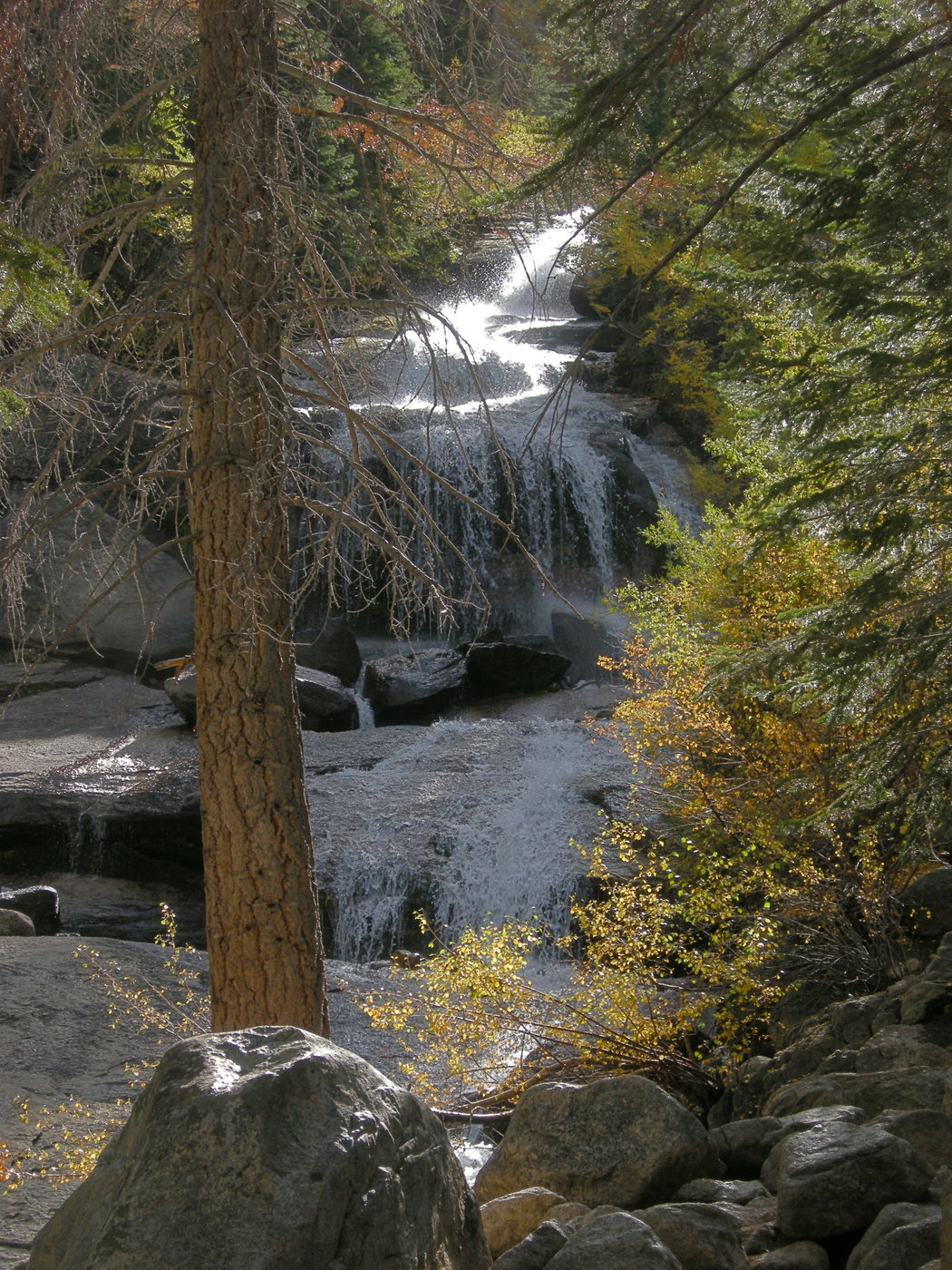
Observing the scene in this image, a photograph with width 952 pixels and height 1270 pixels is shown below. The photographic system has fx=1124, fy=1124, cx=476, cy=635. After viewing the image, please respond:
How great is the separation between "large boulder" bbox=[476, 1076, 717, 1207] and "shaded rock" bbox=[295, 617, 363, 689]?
10.8 metres

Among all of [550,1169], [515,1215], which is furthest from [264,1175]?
[550,1169]

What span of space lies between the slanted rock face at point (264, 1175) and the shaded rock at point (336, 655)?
1295 cm

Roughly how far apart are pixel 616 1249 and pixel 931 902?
4.03 m

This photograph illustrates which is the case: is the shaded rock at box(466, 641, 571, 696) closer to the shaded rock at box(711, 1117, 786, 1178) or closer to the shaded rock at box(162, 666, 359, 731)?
the shaded rock at box(162, 666, 359, 731)

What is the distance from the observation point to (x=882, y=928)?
6453mm

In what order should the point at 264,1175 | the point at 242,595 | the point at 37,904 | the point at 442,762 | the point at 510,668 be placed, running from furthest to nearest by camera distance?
the point at 510,668, the point at 442,762, the point at 37,904, the point at 242,595, the point at 264,1175

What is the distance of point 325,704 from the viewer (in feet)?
45.6

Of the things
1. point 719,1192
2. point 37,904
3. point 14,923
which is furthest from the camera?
point 37,904

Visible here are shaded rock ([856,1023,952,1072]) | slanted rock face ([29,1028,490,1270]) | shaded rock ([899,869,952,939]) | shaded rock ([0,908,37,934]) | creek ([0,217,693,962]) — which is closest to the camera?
slanted rock face ([29,1028,490,1270])

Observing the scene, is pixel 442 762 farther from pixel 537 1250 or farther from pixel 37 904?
pixel 537 1250

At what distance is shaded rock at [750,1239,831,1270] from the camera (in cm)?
348

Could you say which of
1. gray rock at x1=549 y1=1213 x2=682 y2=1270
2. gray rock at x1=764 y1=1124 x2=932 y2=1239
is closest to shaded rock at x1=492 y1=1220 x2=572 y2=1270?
gray rock at x1=549 y1=1213 x2=682 y2=1270

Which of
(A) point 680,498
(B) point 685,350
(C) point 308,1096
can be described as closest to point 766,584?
(C) point 308,1096

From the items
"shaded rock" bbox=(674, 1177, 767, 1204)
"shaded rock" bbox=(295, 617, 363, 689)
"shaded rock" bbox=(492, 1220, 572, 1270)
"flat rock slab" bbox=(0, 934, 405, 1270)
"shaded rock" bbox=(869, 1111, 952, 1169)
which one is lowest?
"flat rock slab" bbox=(0, 934, 405, 1270)
